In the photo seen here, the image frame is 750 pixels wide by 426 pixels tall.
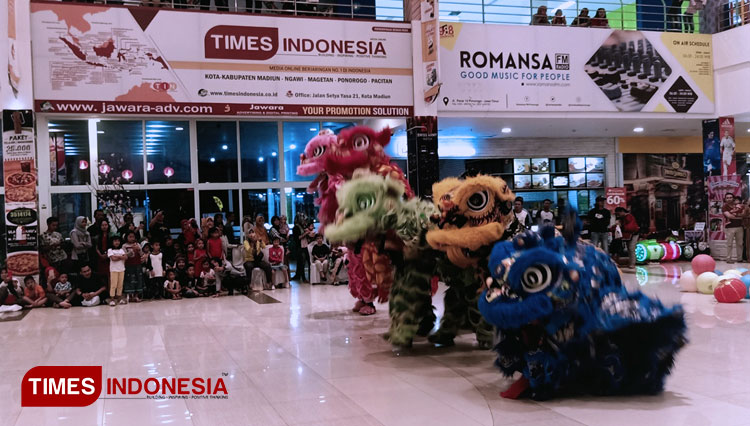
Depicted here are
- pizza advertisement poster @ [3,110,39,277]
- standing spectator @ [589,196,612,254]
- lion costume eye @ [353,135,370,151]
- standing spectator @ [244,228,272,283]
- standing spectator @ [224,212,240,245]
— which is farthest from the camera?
standing spectator @ [589,196,612,254]

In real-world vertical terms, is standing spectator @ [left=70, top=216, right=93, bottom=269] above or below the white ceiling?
below

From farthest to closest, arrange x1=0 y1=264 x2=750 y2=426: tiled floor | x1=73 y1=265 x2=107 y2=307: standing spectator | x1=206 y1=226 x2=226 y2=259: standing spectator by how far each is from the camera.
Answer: x1=206 y1=226 x2=226 y2=259: standing spectator < x1=73 y1=265 x2=107 y2=307: standing spectator < x1=0 y1=264 x2=750 y2=426: tiled floor

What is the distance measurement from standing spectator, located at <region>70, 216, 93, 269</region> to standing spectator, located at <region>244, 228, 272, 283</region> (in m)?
2.41

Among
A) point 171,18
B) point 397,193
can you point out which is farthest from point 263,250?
point 397,193

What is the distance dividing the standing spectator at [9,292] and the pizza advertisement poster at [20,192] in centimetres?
34

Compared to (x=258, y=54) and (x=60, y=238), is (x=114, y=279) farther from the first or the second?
(x=258, y=54)

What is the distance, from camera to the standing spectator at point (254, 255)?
10492 millimetres

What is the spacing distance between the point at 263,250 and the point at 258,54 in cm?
339

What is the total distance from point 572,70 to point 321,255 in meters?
6.11

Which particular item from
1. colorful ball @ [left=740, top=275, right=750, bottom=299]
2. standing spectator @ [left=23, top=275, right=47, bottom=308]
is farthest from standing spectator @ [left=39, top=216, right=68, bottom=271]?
colorful ball @ [left=740, top=275, right=750, bottom=299]

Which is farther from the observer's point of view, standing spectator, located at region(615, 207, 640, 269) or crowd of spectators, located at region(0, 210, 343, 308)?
standing spectator, located at region(615, 207, 640, 269)

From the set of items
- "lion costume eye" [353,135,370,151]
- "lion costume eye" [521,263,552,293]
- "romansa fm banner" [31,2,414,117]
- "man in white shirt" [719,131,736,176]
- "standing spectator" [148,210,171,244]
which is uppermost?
"romansa fm banner" [31,2,414,117]

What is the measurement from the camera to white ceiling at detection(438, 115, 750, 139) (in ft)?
41.7

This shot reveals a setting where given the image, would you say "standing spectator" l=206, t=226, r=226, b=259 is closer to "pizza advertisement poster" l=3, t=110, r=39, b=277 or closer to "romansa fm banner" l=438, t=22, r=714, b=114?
"pizza advertisement poster" l=3, t=110, r=39, b=277
